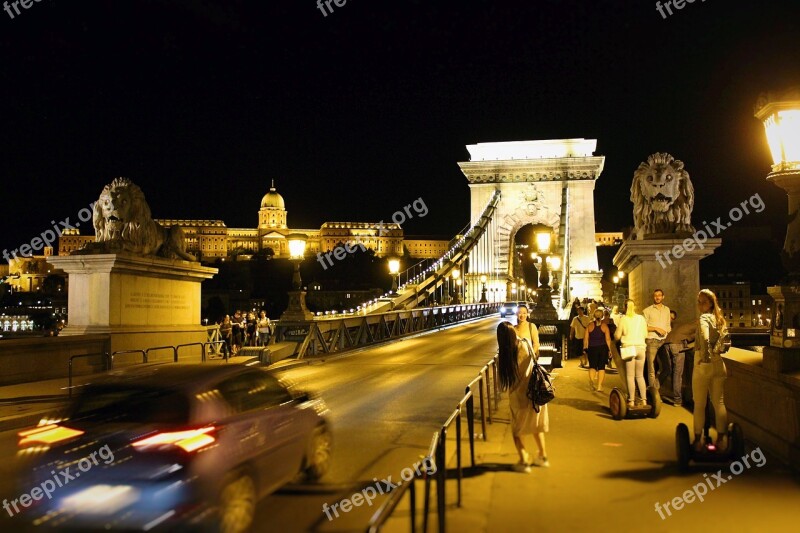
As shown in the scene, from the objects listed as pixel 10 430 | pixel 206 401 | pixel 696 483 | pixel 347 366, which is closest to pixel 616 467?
pixel 696 483

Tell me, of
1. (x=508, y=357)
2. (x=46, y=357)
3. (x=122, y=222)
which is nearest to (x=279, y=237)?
(x=122, y=222)

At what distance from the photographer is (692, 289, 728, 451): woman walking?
6.97 meters

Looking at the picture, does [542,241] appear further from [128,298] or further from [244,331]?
[244,331]

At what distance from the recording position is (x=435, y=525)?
5.57 m

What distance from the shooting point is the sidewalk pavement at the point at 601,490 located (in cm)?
566

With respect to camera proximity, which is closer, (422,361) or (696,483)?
(696,483)

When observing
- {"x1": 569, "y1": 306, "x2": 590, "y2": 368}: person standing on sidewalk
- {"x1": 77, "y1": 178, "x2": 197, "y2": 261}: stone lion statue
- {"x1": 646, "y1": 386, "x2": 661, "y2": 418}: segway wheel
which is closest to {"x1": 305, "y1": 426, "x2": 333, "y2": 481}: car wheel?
{"x1": 646, "y1": 386, "x2": 661, "y2": 418}: segway wheel

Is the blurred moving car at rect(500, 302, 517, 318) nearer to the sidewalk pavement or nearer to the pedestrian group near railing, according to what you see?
the pedestrian group near railing

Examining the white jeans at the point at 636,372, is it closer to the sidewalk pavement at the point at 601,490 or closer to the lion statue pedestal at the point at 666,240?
the sidewalk pavement at the point at 601,490

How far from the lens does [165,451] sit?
4906 millimetres

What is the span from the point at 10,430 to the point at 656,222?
34.6 ft

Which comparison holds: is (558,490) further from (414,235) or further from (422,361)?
(414,235)

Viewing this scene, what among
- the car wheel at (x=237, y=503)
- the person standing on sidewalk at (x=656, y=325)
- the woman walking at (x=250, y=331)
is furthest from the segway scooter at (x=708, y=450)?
the woman walking at (x=250, y=331)
